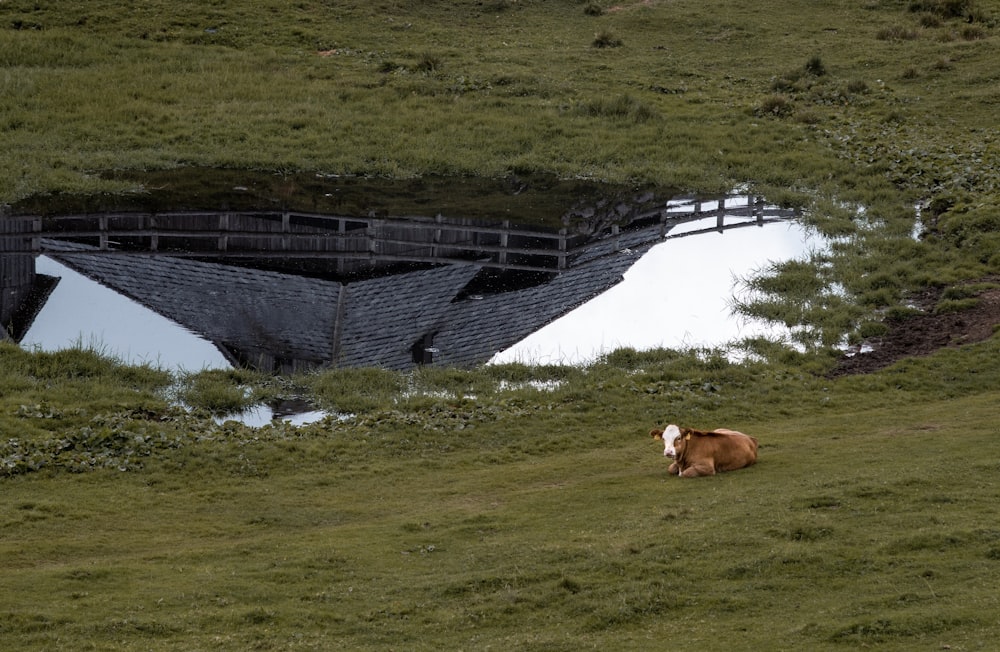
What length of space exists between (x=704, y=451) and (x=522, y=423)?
192 inches

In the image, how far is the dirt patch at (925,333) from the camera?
25.3 metres

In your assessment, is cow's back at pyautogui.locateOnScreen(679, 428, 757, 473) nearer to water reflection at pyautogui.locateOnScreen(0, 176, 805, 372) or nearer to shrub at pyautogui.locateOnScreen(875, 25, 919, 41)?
water reflection at pyautogui.locateOnScreen(0, 176, 805, 372)

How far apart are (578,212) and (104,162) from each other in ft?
45.2

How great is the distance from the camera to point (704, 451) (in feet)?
59.2

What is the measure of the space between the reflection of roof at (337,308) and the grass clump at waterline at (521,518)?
1610 millimetres

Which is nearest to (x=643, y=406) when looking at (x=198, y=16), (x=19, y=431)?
(x=19, y=431)

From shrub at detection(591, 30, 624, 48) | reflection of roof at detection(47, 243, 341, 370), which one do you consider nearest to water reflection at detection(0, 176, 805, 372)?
reflection of roof at detection(47, 243, 341, 370)

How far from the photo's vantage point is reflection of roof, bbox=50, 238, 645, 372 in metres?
26.4

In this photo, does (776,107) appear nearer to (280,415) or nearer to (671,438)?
(280,415)

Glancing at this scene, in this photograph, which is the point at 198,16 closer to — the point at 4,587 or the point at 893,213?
the point at 893,213

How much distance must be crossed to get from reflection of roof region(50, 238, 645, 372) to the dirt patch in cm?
685

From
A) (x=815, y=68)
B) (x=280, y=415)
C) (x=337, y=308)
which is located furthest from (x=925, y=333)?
(x=815, y=68)

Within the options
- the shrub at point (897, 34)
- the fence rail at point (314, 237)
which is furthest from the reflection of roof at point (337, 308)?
the shrub at point (897, 34)

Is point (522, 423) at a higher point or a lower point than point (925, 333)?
lower
